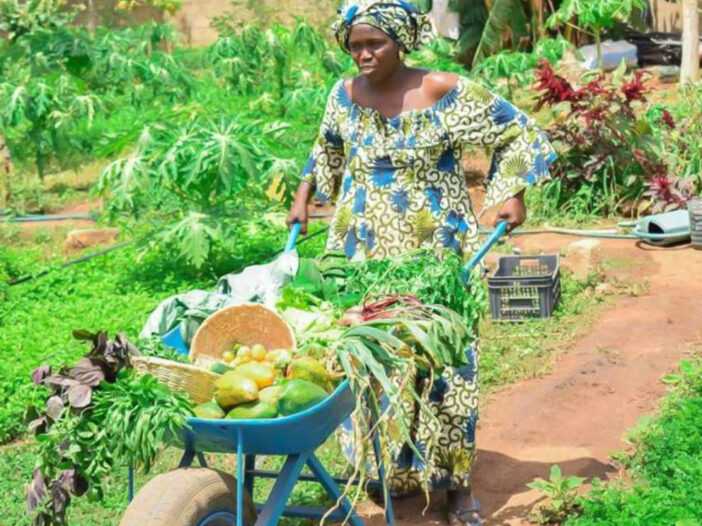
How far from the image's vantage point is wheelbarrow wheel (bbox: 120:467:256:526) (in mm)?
3855

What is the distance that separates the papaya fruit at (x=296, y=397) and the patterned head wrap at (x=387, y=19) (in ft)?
5.71

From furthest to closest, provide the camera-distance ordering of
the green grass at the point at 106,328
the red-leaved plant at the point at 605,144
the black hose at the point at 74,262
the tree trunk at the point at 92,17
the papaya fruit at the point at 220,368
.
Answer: the tree trunk at the point at 92,17 < the red-leaved plant at the point at 605,144 < the black hose at the point at 74,262 < the green grass at the point at 106,328 < the papaya fruit at the point at 220,368

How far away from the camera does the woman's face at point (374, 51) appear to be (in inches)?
202

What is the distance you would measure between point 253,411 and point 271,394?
0.10 metres

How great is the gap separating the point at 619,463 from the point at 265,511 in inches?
90.6

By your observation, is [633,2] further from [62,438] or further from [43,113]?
[62,438]

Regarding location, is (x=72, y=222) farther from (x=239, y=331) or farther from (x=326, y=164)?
(x=239, y=331)

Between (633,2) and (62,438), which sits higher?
(633,2)

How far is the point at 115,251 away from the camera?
10.2 metres

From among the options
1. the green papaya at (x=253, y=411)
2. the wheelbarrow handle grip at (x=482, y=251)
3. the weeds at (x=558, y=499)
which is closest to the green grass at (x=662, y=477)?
the weeds at (x=558, y=499)

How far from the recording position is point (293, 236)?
520 cm

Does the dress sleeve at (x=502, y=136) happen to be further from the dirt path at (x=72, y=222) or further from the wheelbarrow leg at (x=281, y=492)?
the dirt path at (x=72, y=222)

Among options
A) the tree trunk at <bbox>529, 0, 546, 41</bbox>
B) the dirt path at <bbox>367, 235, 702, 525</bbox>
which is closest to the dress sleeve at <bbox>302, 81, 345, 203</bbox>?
the dirt path at <bbox>367, 235, 702, 525</bbox>

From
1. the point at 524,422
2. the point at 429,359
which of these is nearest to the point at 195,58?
the point at 524,422
